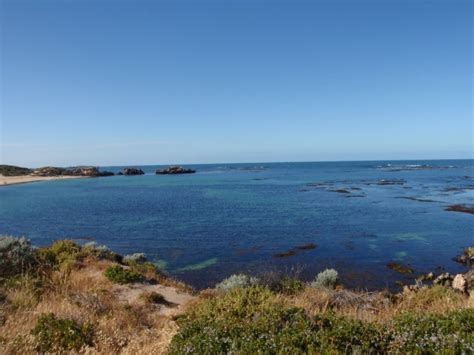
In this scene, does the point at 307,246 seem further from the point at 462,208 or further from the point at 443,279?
the point at 462,208

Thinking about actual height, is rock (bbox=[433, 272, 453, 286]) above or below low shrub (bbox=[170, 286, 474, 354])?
below

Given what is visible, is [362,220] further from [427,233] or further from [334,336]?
[334,336]

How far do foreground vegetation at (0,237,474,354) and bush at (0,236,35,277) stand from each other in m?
0.04

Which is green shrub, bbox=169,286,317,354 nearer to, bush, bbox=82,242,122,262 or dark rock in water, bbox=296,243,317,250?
bush, bbox=82,242,122,262

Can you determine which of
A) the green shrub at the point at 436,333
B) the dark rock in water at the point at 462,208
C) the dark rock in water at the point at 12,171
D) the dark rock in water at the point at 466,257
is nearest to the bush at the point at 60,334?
the green shrub at the point at 436,333

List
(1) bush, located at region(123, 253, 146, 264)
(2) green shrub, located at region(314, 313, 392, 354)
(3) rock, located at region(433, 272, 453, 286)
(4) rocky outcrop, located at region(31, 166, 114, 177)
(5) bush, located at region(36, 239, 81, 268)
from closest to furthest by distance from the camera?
(2) green shrub, located at region(314, 313, 392, 354)
(5) bush, located at region(36, 239, 81, 268)
(3) rock, located at region(433, 272, 453, 286)
(1) bush, located at region(123, 253, 146, 264)
(4) rocky outcrop, located at region(31, 166, 114, 177)

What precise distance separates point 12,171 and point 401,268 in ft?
411

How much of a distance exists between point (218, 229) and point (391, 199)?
28103mm

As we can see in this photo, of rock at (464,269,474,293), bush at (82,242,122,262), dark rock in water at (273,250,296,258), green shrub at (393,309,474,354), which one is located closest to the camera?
green shrub at (393,309,474,354)

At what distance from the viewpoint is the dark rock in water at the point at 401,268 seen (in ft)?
62.0

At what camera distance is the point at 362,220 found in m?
32.8

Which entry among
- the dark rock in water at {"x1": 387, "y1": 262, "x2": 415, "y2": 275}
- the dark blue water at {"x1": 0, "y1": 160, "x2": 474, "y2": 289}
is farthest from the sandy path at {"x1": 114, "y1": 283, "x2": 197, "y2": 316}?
the dark rock in water at {"x1": 387, "y1": 262, "x2": 415, "y2": 275}

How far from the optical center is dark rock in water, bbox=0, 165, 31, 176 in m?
110

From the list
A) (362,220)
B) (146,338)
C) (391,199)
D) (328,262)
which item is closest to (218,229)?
(328,262)
